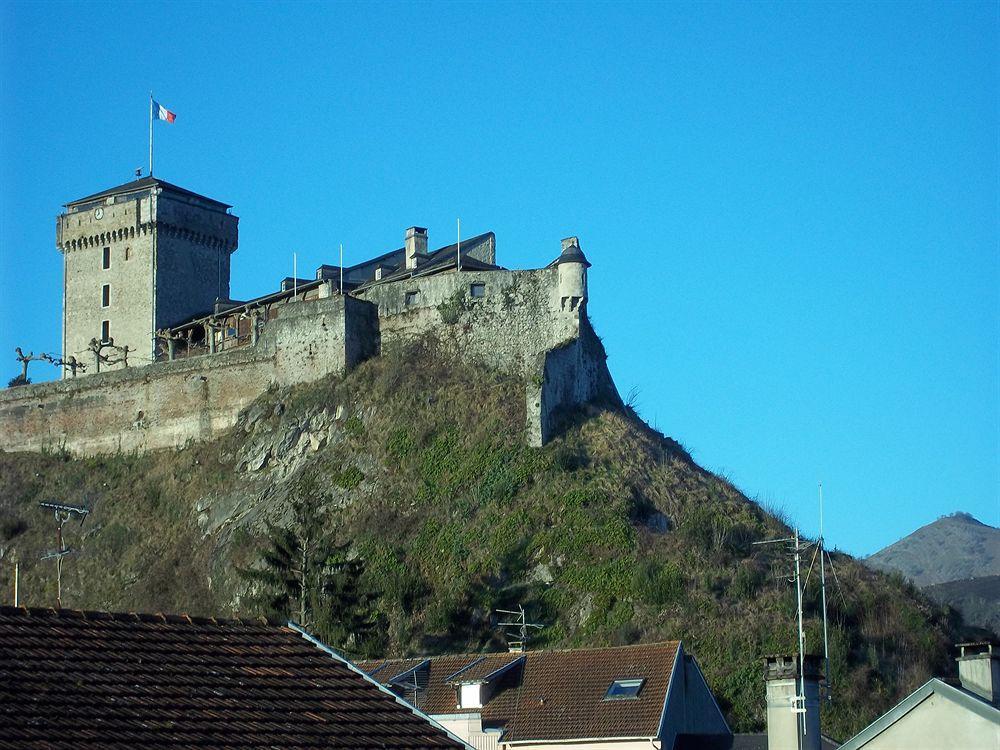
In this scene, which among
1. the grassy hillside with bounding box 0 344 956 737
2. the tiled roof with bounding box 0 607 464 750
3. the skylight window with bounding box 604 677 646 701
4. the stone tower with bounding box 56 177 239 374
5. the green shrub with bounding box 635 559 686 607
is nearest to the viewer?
the tiled roof with bounding box 0 607 464 750

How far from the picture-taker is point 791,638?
4341cm

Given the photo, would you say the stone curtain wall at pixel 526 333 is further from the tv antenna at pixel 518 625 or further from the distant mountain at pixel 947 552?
the distant mountain at pixel 947 552

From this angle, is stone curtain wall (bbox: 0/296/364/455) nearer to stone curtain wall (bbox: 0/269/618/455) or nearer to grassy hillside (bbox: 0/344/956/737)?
stone curtain wall (bbox: 0/269/618/455)

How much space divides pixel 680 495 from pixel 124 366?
2616 centimetres

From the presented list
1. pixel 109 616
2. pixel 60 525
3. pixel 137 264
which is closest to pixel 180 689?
Answer: pixel 109 616

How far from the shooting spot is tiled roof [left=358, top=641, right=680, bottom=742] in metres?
29.8

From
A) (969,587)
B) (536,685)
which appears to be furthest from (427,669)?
(969,587)

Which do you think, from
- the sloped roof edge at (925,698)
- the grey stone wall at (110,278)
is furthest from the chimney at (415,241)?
the sloped roof edge at (925,698)

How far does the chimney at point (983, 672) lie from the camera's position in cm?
2134

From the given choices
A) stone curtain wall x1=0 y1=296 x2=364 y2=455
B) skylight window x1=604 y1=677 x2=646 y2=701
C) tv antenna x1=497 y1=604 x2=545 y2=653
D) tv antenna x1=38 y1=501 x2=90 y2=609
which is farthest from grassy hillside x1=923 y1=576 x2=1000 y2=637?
skylight window x1=604 y1=677 x2=646 y2=701

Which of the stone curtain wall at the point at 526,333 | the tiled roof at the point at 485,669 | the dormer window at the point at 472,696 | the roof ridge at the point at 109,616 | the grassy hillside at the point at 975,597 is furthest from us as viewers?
the grassy hillside at the point at 975,597

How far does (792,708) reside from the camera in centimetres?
2286

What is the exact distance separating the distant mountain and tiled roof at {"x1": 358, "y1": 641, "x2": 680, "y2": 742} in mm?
80955

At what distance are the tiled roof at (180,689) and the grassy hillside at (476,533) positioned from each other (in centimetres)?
2493
